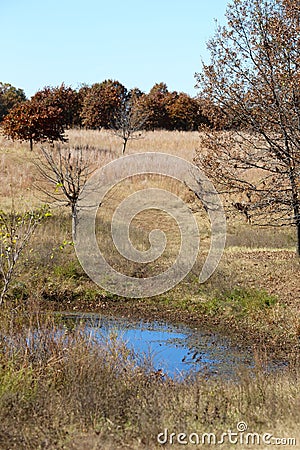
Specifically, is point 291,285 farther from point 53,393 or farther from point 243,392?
point 53,393

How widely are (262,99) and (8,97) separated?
153 ft

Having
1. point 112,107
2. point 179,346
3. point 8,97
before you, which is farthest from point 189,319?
point 8,97

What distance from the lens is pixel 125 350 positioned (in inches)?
283

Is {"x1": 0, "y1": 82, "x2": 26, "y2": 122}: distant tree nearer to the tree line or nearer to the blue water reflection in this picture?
the tree line

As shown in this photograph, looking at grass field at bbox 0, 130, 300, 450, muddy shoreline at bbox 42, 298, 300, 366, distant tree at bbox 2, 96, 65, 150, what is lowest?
muddy shoreline at bbox 42, 298, 300, 366

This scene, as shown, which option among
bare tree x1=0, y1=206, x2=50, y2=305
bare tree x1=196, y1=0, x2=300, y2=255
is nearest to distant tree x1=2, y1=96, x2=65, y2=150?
bare tree x1=196, y1=0, x2=300, y2=255

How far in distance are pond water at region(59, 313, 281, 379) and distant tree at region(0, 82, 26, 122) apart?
4205 centimetres

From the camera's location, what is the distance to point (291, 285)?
12977 mm

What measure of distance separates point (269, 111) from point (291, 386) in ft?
24.2

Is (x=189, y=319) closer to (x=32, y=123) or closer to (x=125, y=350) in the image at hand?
(x=125, y=350)

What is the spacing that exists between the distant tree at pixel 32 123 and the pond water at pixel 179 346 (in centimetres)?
1620

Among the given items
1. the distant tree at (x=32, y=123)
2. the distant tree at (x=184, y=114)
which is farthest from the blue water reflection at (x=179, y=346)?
the distant tree at (x=184, y=114)

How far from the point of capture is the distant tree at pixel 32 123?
2631cm

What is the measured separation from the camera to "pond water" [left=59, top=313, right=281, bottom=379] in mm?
8766
